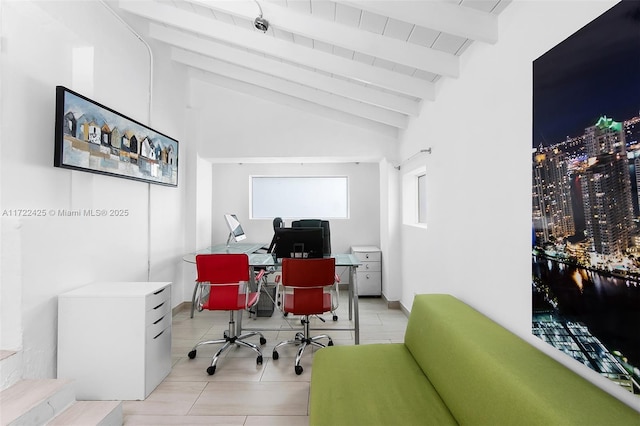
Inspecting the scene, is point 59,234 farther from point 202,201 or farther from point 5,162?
point 202,201

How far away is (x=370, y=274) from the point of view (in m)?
5.14

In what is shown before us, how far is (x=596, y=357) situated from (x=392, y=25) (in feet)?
8.07

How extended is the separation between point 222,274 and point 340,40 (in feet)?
7.89

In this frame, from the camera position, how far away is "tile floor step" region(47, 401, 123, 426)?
1924mm

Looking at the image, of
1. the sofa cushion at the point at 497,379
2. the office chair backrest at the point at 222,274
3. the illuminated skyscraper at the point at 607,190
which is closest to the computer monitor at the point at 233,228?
the office chair backrest at the point at 222,274

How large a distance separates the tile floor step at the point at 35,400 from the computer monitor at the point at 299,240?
6.76 ft

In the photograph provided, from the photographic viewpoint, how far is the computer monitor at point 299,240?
3445 mm

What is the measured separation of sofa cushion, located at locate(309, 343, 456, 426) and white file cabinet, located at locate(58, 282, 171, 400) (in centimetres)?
143

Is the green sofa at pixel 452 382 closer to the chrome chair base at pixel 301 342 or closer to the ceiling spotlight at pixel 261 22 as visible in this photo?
the chrome chair base at pixel 301 342

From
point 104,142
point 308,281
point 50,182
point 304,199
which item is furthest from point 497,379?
point 304,199

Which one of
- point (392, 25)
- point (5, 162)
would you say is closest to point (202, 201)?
point (5, 162)

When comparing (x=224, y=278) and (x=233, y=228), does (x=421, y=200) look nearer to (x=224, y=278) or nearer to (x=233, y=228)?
(x=233, y=228)

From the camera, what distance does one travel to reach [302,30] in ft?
8.54

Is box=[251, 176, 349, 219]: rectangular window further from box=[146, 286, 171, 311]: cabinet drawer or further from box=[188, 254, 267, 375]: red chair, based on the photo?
box=[146, 286, 171, 311]: cabinet drawer
